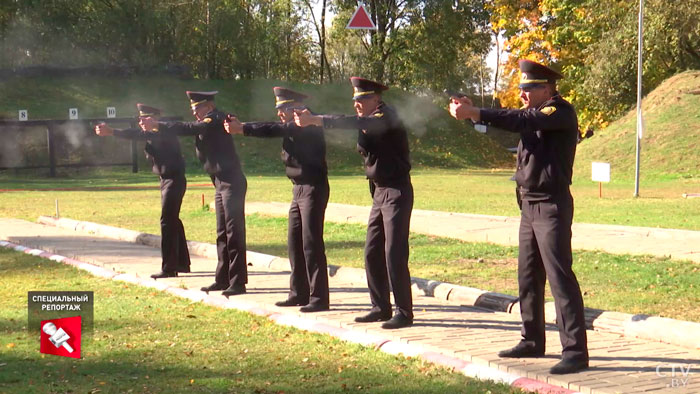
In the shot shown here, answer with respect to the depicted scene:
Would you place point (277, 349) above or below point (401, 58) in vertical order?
below

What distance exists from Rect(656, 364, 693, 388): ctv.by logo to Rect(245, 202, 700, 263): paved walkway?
6044mm

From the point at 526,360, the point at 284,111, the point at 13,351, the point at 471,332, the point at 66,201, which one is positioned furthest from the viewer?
the point at 66,201

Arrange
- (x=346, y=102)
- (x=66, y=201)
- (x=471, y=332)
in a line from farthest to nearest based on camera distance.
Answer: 1. (x=346, y=102)
2. (x=66, y=201)
3. (x=471, y=332)

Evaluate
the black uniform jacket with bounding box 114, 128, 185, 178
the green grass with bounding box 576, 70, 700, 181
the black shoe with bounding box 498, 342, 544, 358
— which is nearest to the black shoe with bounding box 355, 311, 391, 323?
the black shoe with bounding box 498, 342, 544, 358

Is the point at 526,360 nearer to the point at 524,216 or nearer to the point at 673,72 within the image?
the point at 524,216

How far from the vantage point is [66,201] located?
1119 inches

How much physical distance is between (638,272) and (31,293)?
700 centimetres

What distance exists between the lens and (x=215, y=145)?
11.0 metres

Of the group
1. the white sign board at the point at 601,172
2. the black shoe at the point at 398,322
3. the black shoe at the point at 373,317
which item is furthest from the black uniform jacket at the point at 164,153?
the white sign board at the point at 601,172

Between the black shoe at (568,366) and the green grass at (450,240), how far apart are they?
2.60 meters

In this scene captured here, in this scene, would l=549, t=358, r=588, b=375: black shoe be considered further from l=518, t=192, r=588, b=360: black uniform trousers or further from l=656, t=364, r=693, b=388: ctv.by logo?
l=656, t=364, r=693, b=388: ctv.by logo

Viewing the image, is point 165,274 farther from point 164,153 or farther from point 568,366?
point 568,366

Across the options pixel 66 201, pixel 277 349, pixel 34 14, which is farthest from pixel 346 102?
pixel 277 349

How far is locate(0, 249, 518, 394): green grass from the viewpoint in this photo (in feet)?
21.6
